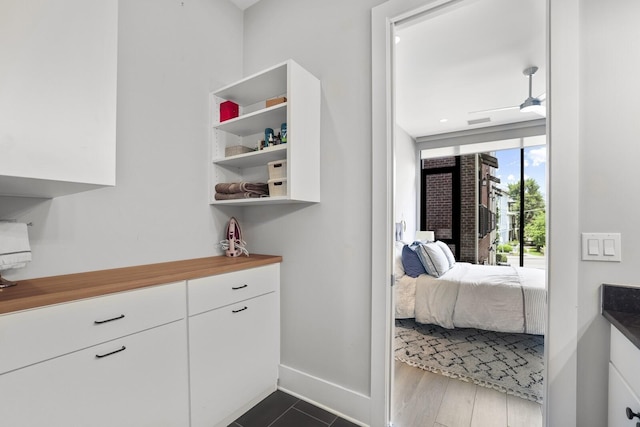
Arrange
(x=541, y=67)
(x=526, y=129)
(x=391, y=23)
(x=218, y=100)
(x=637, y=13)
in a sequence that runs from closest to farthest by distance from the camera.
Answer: (x=637, y=13) → (x=391, y=23) → (x=218, y=100) → (x=541, y=67) → (x=526, y=129)

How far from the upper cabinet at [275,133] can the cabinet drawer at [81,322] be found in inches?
29.9

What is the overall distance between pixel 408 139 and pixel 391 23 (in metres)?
4.06

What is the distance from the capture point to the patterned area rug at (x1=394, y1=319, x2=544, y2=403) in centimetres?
213

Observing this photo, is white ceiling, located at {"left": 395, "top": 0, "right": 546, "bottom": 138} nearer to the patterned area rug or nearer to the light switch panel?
the light switch panel

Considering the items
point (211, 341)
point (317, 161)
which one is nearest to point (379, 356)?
point (211, 341)

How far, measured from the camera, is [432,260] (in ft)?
10.6

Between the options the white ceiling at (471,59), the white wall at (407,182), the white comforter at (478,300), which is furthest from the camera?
the white wall at (407,182)

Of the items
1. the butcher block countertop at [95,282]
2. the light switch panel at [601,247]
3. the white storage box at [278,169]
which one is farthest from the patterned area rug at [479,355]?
the white storage box at [278,169]

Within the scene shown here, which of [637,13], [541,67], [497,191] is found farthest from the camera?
[497,191]

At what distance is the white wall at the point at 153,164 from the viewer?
4.72ft

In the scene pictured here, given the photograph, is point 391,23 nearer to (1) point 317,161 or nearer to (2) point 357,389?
(1) point 317,161

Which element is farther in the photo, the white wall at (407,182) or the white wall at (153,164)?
the white wall at (407,182)

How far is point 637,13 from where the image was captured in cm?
111

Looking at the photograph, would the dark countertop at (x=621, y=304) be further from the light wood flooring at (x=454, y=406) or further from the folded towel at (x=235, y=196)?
the folded towel at (x=235, y=196)
